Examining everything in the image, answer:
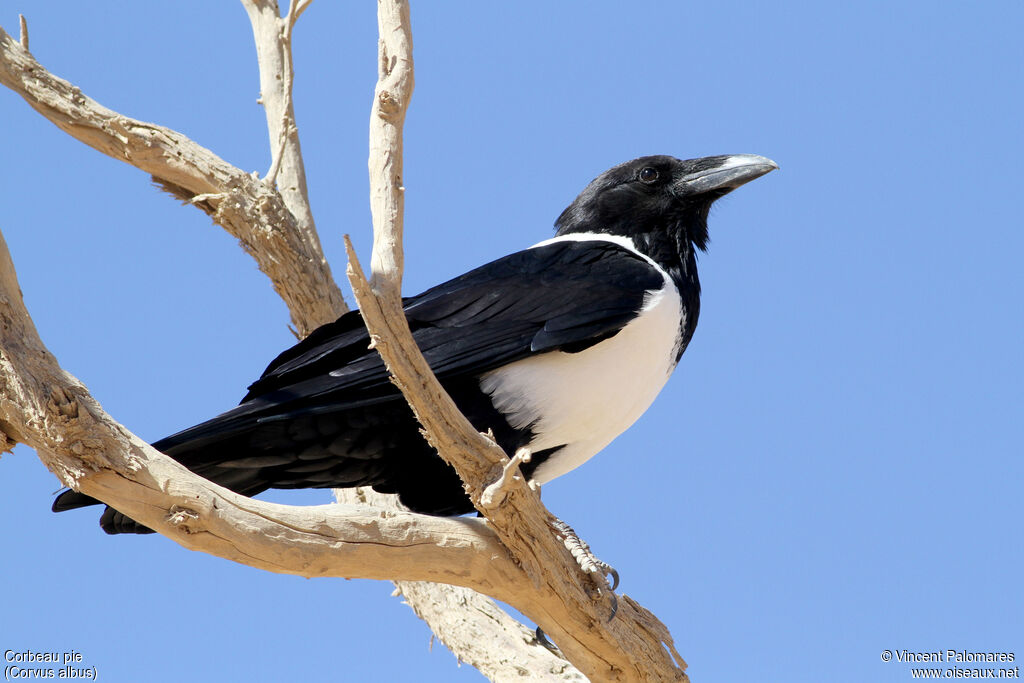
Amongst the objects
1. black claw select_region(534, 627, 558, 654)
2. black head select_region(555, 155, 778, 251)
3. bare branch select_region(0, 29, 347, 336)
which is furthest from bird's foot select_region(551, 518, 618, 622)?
bare branch select_region(0, 29, 347, 336)

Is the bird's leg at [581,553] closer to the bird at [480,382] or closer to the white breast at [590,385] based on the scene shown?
the bird at [480,382]

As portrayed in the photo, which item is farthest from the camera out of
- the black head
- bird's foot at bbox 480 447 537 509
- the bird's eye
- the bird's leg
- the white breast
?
the bird's eye

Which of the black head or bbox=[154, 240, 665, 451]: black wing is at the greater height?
the black head

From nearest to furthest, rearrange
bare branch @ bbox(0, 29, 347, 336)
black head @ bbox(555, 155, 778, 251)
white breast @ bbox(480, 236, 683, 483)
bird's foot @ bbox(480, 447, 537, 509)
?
bird's foot @ bbox(480, 447, 537, 509), white breast @ bbox(480, 236, 683, 483), black head @ bbox(555, 155, 778, 251), bare branch @ bbox(0, 29, 347, 336)

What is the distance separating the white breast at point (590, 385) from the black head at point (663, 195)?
0.54 metres

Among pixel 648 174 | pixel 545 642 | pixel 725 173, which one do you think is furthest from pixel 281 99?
pixel 545 642

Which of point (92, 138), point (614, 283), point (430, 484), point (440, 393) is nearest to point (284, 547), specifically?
point (440, 393)

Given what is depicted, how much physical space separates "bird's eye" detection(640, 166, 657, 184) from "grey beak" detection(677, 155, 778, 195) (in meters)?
0.11

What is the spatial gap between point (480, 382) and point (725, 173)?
1.60 m

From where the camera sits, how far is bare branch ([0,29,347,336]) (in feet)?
15.9

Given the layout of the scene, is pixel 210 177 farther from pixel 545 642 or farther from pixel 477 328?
pixel 545 642

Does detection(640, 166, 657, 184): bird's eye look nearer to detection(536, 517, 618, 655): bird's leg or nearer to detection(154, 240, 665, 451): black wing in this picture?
detection(154, 240, 665, 451): black wing

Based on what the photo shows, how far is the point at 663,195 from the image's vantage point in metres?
4.52

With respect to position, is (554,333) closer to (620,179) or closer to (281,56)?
(620,179)
